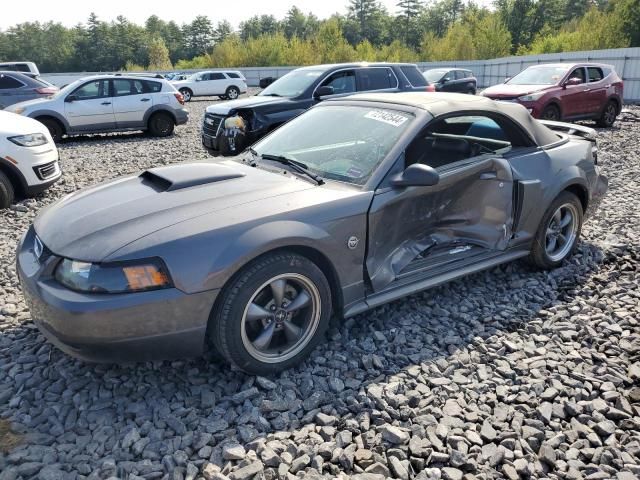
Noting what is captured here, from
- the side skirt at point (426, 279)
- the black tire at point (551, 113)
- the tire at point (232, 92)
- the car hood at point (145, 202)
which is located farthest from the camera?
the tire at point (232, 92)

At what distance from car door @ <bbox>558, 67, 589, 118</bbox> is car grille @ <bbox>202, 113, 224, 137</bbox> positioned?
27.2 feet

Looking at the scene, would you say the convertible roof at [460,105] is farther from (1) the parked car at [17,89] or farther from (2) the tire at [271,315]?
(1) the parked car at [17,89]

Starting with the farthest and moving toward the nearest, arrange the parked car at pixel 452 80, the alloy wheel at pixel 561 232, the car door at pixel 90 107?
the parked car at pixel 452 80 < the car door at pixel 90 107 < the alloy wheel at pixel 561 232

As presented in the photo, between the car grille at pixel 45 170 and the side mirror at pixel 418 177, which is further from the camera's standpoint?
the car grille at pixel 45 170

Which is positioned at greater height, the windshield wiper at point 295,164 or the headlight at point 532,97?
the windshield wiper at point 295,164

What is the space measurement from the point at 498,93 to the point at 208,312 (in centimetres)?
1165

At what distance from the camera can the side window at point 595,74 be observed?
12891 millimetres

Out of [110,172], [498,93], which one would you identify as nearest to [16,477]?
[110,172]

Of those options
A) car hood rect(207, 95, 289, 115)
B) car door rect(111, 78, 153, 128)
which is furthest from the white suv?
car hood rect(207, 95, 289, 115)

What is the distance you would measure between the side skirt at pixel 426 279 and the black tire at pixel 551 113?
9.25 metres

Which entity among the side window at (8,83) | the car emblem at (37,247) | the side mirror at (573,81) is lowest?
the car emblem at (37,247)

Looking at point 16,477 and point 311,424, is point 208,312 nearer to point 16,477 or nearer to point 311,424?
point 311,424

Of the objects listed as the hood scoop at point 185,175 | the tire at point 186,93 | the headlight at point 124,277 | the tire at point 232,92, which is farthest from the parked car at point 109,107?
the tire at point 232,92

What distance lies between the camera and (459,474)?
2299mm
